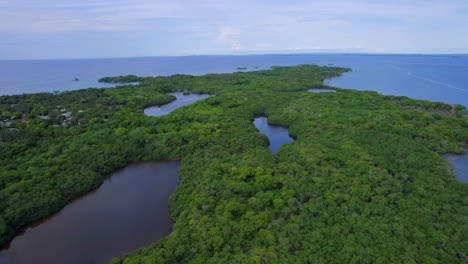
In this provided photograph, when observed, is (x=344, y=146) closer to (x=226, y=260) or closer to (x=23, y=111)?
(x=226, y=260)

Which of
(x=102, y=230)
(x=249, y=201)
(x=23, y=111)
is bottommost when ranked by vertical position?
(x=102, y=230)

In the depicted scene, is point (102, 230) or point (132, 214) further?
point (132, 214)

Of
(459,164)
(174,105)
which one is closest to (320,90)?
(174,105)

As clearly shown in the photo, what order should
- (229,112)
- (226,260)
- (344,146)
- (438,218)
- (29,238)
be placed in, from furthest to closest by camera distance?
(229,112)
(344,146)
(29,238)
(438,218)
(226,260)

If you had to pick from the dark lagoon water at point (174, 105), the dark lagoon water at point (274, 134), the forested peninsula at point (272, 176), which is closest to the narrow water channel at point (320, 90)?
the forested peninsula at point (272, 176)

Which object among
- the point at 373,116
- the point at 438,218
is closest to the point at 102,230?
the point at 438,218

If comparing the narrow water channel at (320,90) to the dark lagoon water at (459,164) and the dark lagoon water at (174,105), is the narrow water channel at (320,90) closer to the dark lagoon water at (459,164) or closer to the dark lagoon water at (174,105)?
the dark lagoon water at (174,105)

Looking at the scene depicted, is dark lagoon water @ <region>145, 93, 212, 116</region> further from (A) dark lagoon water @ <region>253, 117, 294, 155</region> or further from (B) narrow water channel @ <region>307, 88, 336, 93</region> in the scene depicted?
(B) narrow water channel @ <region>307, 88, 336, 93</region>

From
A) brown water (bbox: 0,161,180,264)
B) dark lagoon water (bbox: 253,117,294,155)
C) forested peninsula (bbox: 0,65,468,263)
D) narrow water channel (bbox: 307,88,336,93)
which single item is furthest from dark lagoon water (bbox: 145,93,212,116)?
brown water (bbox: 0,161,180,264)
